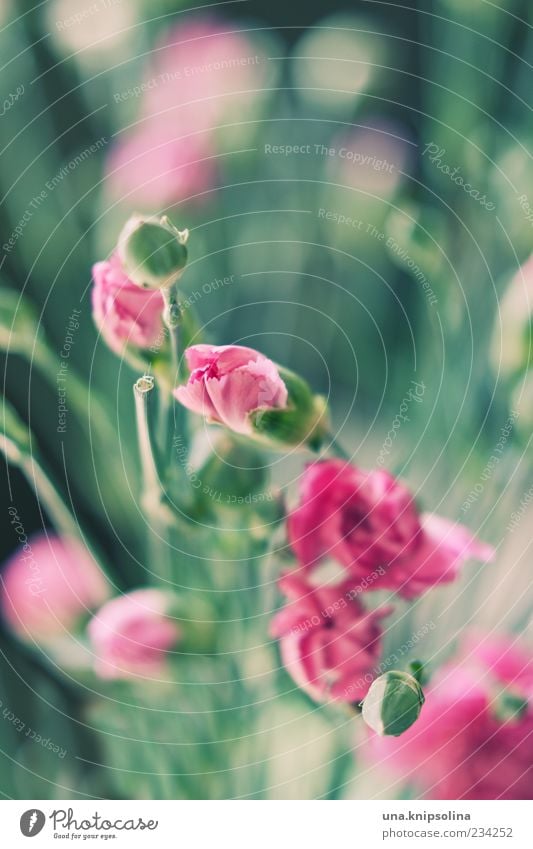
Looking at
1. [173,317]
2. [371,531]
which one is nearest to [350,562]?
[371,531]

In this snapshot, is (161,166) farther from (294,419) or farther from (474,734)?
(474,734)
